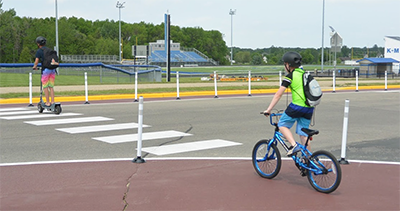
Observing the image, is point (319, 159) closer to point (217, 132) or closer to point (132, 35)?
point (217, 132)

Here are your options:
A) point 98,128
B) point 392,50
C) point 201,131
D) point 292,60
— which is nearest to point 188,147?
point 201,131

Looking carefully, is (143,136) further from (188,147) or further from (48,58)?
(48,58)

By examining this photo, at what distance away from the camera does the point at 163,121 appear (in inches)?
530

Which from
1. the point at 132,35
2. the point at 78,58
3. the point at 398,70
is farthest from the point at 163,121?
the point at 132,35

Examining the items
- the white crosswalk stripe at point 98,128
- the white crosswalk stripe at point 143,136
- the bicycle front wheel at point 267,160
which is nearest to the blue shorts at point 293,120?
the bicycle front wheel at point 267,160

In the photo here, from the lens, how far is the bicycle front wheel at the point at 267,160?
23.0 ft

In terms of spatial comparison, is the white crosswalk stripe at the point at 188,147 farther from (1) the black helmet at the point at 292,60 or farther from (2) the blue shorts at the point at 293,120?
(1) the black helmet at the point at 292,60

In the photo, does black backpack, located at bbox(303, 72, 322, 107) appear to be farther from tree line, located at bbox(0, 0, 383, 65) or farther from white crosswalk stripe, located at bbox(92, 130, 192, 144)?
tree line, located at bbox(0, 0, 383, 65)

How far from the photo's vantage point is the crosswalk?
965 centimetres

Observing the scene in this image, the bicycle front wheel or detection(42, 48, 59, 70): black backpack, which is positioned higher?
detection(42, 48, 59, 70): black backpack

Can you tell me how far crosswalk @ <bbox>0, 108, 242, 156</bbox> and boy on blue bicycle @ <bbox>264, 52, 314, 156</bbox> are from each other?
2.96 meters

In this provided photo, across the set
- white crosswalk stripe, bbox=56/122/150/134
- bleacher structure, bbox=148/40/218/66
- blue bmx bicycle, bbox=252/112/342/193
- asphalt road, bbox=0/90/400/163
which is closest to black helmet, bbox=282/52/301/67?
blue bmx bicycle, bbox=252/112/342/193

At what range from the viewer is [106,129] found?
1188 centimetres

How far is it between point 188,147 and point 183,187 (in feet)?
9.81
